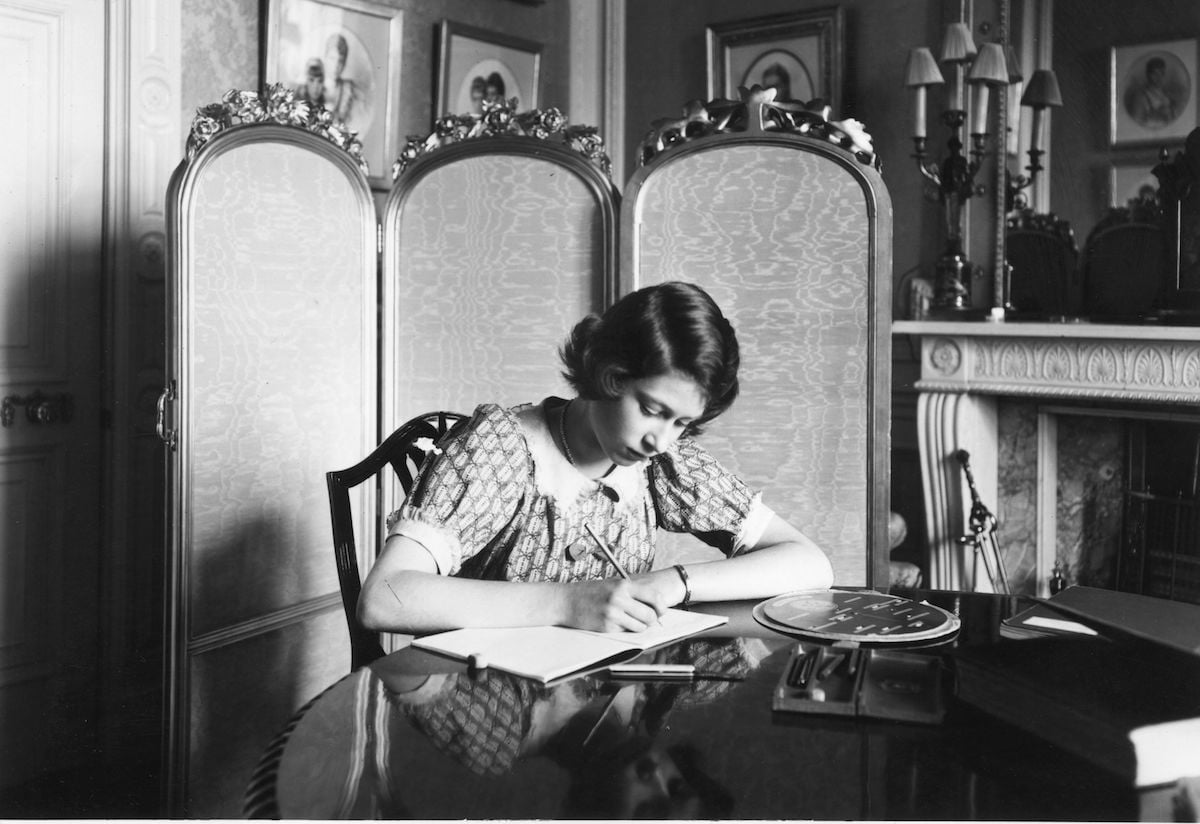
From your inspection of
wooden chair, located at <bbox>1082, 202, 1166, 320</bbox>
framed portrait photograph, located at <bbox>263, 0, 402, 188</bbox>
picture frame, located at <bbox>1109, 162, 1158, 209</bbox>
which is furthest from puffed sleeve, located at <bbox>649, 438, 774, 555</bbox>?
picture frame, located at <bbox>1109, 162, 1158, 209</bbox>

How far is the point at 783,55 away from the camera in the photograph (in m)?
3.93

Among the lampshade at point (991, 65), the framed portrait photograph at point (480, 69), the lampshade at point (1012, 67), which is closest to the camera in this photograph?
the lampshade at point (991, 65)

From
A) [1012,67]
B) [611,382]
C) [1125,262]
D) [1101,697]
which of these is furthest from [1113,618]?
[1012,67]

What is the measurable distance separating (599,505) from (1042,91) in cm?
238

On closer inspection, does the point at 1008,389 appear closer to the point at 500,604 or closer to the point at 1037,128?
the point at 1037,128

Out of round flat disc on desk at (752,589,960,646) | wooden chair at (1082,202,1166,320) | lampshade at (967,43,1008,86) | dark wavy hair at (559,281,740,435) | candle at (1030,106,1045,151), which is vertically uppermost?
lampshade at (967,43,1008,86)

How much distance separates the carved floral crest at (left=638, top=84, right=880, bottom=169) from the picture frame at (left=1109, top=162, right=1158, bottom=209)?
1266 millimetres

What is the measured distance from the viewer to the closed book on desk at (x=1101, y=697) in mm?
977

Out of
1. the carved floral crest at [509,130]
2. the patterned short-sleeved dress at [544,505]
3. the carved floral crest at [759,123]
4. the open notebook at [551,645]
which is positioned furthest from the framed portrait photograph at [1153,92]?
the open notebook at [551,645]

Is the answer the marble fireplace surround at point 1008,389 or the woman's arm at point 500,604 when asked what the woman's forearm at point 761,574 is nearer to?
the woman's arm at point 500,604

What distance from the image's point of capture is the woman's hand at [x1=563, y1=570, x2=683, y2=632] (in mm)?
1331

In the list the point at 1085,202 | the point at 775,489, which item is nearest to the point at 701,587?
the point at 775,489

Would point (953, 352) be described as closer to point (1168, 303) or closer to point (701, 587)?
point (1168, 303)

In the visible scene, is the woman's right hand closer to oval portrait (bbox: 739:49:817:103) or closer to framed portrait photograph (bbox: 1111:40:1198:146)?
framed portrait photograph (bbox: 1111:40:1198:146)
